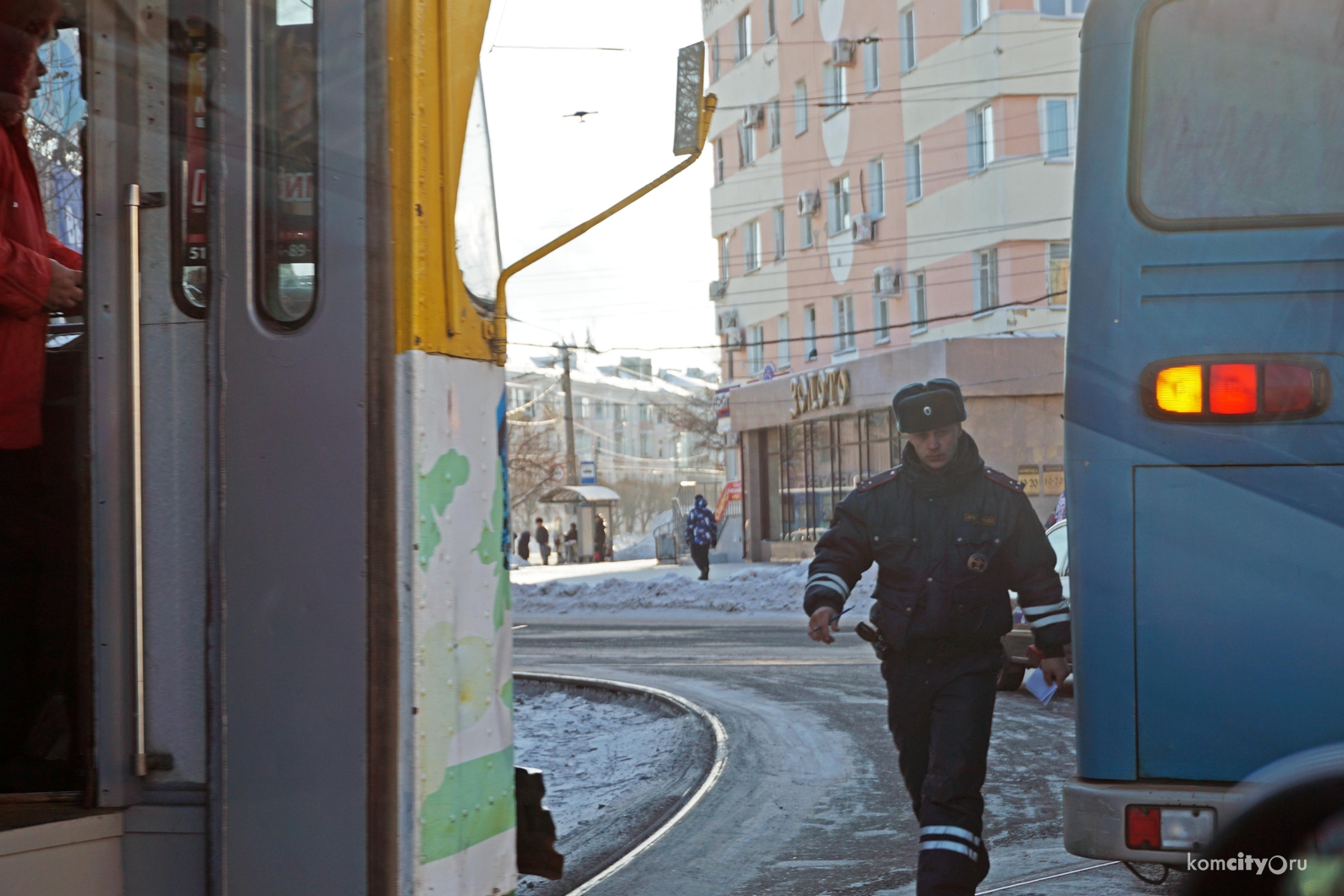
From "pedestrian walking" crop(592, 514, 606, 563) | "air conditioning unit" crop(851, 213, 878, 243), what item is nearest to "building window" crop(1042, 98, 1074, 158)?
"air conditioning unit" crop(851, 213, 878, 243)

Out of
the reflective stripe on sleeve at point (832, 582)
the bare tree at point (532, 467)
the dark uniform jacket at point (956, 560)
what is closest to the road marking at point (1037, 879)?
the dark uniform jacket at point (956, 560)

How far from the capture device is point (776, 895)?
544 cm

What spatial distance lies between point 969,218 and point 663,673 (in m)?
18.5

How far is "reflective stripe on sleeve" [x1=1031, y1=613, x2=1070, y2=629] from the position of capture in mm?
4656

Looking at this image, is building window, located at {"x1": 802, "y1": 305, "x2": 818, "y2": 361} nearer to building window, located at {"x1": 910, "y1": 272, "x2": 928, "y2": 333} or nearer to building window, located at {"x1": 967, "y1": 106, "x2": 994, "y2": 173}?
building window, located at {"x1": 910, "y1": 272, "x2": 928, "y2": 333}

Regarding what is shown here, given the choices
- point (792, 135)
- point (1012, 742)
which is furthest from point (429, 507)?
point (792, 135)

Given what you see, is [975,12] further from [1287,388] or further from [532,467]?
[532,467]

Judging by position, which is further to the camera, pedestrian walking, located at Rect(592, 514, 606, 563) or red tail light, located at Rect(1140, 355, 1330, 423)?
pedestrian walking, located at Rect(592, 514, 606, 563)

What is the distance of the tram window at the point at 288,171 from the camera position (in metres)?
2.68

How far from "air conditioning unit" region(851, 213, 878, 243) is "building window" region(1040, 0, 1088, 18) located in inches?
247

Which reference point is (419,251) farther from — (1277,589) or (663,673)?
(663,673)

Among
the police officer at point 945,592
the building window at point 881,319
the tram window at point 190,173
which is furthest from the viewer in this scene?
the building window at point 881,319

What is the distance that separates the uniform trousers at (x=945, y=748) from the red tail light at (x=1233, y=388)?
142 cm

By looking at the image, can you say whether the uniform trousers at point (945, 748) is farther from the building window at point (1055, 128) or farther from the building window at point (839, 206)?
the building window at point (839, 206)
